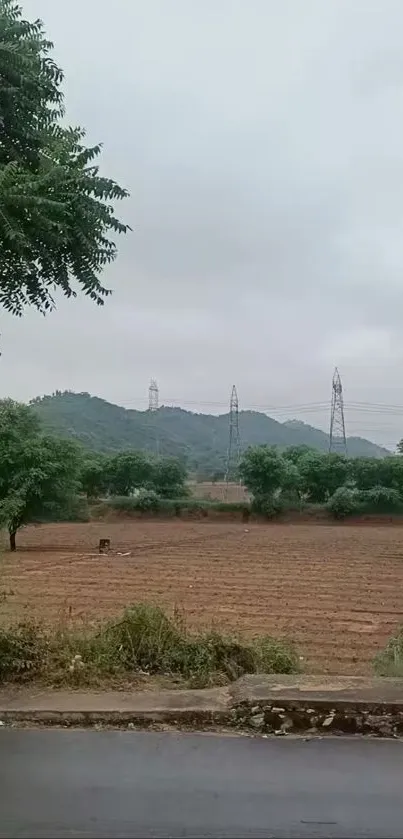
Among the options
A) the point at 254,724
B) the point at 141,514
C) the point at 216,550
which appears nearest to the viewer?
the point at 254,724

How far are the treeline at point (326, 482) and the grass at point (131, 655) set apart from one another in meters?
45.1

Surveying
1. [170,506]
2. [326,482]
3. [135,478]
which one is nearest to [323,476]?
[326,482]

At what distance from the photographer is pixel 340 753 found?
11.3 ft

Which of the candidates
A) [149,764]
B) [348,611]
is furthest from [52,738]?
[348,611]

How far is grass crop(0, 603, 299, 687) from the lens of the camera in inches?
185

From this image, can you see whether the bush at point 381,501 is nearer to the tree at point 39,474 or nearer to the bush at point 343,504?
the bush at point 343,504

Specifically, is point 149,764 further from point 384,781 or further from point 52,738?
point 384,781

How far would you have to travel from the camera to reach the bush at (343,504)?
49188 mm

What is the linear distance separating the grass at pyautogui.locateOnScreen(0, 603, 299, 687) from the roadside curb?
0.54 metres

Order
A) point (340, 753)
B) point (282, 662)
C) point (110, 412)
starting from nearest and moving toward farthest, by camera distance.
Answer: point (340, 753)
point (282, 662)
point (110, 412)

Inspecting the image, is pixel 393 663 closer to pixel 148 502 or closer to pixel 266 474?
pixel 266 474

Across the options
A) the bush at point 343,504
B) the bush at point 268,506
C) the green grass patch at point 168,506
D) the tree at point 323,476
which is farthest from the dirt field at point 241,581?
the tree at point 323,476

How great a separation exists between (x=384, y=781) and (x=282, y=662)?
2.29 meters

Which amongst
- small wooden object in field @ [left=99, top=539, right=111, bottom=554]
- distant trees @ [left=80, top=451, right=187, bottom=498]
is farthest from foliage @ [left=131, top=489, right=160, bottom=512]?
small wooden object in field @ [left=99, top=539, right=111, bottom=554]
